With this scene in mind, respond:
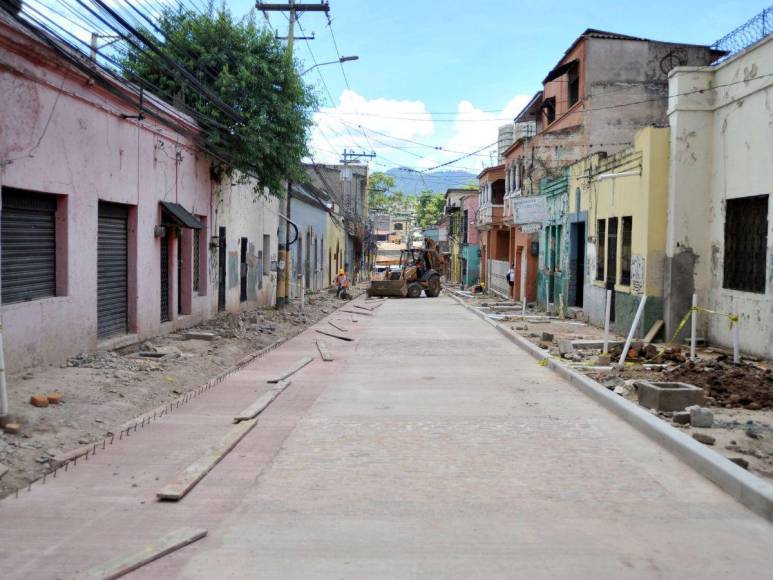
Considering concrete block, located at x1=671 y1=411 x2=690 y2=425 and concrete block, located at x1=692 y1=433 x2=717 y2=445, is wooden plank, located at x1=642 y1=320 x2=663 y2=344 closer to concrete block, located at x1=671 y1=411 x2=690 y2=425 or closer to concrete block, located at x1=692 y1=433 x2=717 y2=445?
concrete block, located at x1=671 y1=411 x2=690 y2=425

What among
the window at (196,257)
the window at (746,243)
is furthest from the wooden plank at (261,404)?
the window at (746,243)

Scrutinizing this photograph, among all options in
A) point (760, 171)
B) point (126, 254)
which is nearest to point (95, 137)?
point (126, 254)

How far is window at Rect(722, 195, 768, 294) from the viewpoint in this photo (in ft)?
46.3

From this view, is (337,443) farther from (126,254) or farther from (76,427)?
(126,254)

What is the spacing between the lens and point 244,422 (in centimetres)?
872

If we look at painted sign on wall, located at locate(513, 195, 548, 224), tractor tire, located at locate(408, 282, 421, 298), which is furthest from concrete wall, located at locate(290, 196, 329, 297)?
painted sign on wall, located at locate(513, 195, 548, 224)

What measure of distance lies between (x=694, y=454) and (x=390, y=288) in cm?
3375

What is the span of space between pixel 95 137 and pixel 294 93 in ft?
24.9

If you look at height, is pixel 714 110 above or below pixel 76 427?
above

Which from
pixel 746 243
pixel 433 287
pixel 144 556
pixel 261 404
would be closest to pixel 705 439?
pixel 261 404

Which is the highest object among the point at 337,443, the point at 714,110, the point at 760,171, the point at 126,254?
the point at 714,110

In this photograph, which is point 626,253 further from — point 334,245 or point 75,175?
point 334,245

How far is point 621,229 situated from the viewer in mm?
19422

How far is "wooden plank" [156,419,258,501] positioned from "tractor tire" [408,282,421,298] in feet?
107
